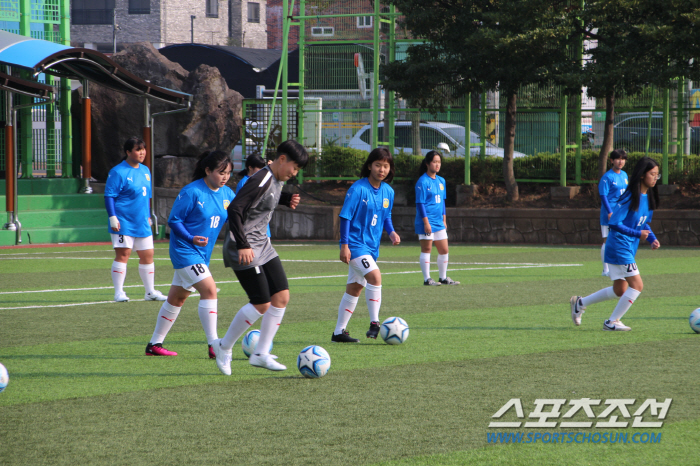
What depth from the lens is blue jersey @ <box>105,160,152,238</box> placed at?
995 centimetres

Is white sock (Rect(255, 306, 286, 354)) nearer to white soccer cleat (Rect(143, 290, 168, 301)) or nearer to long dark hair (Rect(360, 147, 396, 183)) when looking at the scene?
long dark hair (Rect(360, 147, 396, 183))

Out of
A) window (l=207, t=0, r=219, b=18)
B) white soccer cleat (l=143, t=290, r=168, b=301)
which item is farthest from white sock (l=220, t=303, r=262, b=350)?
window (l=207, t=0, r=219, b=18)

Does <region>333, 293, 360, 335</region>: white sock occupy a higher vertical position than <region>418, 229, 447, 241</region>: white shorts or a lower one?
lower

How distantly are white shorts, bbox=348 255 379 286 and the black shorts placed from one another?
1.45 meters

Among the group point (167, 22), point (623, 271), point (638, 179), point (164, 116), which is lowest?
point (623, 271)

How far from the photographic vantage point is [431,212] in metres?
12.1

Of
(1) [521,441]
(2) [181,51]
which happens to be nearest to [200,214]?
(1) [521,441]

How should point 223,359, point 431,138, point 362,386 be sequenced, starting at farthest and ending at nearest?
point 431,138 → point 223,359 → point 362,386

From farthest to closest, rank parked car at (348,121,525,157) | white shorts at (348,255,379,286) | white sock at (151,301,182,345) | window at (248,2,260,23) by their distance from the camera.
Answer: window at (248,2,260,23), parked car at (348,121,525,157), white shorts at (348,255,379,286), white sock at (151,301,182,345)

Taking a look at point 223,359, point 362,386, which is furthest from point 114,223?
point 362,386

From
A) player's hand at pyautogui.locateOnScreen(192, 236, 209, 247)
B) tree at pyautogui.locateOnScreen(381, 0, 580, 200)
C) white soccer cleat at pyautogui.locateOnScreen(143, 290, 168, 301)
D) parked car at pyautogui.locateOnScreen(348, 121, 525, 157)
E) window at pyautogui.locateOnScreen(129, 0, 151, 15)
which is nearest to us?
player's hand at pyautogui.locateOnScreen(192, 236, 209, 247)

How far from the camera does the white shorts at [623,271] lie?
765 centimetres

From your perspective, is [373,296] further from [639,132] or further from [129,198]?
[639,132]

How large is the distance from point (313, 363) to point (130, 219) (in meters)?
5.00
